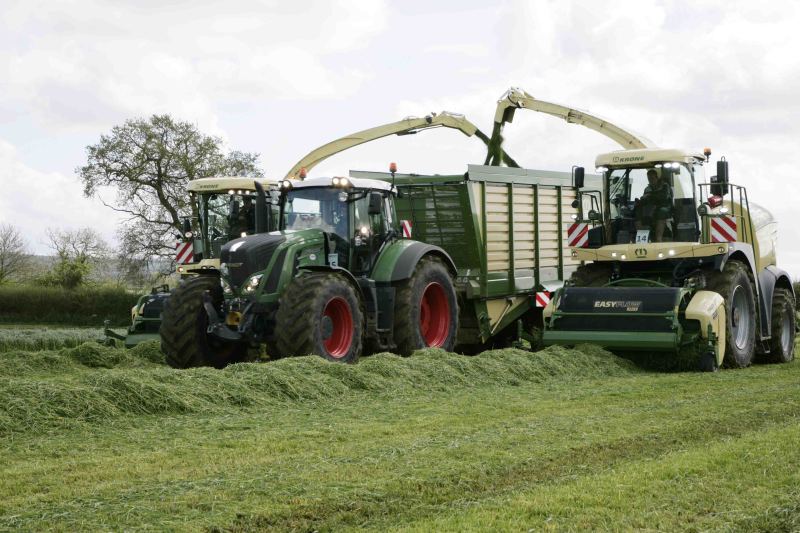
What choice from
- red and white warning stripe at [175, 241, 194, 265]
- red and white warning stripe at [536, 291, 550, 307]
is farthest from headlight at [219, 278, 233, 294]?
red and white warning stripe at [175, 241, 194, 265]

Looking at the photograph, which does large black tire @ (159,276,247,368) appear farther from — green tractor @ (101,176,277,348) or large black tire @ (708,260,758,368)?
large black tire @ (708,260,758,368)

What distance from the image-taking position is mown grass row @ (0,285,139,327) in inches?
1399

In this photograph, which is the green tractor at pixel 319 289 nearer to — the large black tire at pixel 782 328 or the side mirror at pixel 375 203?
the side mirror at pixel 375 203

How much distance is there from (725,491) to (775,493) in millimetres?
275

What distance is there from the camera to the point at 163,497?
5.69 metres

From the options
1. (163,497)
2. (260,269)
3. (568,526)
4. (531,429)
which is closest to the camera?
(568,526)

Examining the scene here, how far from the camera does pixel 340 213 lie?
12352 millimetres

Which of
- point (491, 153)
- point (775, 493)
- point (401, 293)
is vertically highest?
point (491, 153)

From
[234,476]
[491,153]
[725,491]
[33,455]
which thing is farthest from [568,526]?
[491,153]

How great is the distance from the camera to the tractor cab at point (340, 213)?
12273 millimetres

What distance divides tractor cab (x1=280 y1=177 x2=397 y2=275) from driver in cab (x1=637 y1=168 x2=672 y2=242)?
3.64 m

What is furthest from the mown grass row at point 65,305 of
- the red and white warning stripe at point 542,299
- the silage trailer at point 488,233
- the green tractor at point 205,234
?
the red and white warning stripe at point 542,299

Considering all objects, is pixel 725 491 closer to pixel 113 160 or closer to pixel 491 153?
pixel 491 153

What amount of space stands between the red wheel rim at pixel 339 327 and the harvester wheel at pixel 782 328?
6.83m
